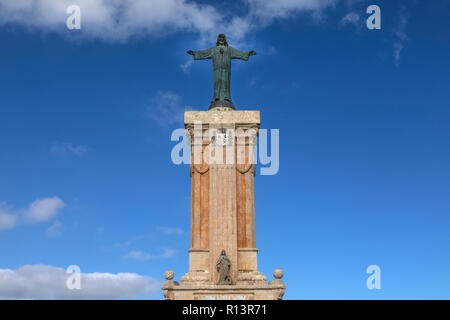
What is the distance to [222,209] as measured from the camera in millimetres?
38562

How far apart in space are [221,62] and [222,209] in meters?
12.7

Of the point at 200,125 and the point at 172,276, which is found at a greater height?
the point at 200,125

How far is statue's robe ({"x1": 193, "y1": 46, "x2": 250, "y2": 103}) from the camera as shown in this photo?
141 ft

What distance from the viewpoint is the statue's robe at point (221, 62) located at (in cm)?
4284

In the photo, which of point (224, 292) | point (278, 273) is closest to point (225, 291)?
point (224, 292)

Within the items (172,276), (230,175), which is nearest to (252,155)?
(230,175)

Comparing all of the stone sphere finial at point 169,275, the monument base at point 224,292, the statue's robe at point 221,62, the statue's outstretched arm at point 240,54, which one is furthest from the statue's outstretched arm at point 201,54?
the monument base at point 224,292

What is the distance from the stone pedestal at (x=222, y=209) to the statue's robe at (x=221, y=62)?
81.0 inches

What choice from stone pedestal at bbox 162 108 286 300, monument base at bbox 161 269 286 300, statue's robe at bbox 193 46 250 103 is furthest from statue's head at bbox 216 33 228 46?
monument base at bbox 161 269 286 300

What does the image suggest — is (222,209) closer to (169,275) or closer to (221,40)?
(169,275)

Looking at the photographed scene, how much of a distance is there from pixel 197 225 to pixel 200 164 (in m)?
4.64

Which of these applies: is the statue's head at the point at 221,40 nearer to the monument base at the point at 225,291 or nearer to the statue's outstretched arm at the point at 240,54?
the statue's outstretched arm at the point at 240,54
